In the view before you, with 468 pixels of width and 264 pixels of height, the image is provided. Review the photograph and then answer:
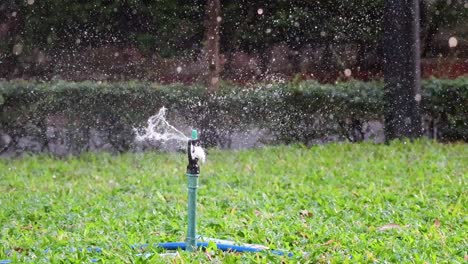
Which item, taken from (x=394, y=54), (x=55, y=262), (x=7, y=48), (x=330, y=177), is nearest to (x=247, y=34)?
(x=7, y=48)

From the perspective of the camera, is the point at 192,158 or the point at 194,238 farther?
the point at 194,238

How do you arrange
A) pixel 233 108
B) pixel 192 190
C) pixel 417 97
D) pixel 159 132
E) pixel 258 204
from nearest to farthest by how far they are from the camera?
pixel 192 190 < pixel 258 204 < pixel 417 97 < pixel 233 108 < pixel 159 132

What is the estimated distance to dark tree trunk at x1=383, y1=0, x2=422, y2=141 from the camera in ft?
31.8

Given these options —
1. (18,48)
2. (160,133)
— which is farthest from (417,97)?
(18,48)

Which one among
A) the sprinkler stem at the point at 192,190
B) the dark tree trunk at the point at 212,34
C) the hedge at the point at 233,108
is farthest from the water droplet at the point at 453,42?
the sprinkler stem at the point at 192,190

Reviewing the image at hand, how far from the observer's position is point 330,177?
709 centimetres

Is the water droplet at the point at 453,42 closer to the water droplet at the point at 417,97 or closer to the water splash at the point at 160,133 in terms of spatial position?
the water droplet at the point at 417,97

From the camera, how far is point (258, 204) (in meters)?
5.83

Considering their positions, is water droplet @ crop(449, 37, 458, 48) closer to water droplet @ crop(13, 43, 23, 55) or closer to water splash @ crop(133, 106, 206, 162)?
water splash @ crop(133, 106, 206, 162)

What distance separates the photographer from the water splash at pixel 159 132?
1010 centimetres

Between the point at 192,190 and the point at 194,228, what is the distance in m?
0.25

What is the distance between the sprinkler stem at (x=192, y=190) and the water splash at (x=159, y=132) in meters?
5.65

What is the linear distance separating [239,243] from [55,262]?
102cm

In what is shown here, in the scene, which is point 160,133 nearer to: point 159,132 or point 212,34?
point 159,132
